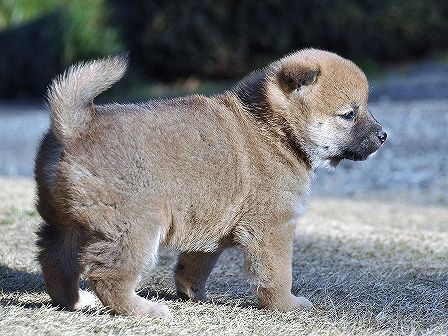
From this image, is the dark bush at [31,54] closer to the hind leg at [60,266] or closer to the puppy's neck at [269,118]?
the puppy's neck at [269,118]

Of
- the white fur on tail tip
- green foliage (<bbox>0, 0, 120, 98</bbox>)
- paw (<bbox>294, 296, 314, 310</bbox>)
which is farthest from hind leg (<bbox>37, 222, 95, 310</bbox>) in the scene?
green foliage (<bbox>0, 0, 120, 98</bbox>)

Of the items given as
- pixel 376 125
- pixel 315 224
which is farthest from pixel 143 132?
pixel 315 224

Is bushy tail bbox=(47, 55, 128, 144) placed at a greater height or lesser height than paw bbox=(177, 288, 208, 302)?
greater

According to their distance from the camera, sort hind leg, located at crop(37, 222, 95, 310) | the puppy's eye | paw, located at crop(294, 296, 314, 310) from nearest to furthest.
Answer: hind leg, located at crop(37, 222, 95, 310)
paw, located at crop(294, 296, 314, 310)
the puppy's eye

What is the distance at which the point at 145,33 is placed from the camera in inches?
793

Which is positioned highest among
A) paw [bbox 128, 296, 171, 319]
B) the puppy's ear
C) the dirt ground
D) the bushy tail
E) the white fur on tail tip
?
the bushy tail

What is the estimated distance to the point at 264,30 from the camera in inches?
786

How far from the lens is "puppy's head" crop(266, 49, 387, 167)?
16.3 ft

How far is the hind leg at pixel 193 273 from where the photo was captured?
16.2 ft

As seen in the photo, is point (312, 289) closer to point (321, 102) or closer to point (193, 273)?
point (193, 273)

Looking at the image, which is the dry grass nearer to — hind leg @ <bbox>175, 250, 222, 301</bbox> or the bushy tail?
hind leg @ <bbox>175, 250, 222, 301</bbox>

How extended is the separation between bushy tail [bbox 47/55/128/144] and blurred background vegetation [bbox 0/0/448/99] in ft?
49.0

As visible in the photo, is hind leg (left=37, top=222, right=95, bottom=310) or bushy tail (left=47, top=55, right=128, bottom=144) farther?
hind leg (left=37, top=222, right=95, bottom=310)

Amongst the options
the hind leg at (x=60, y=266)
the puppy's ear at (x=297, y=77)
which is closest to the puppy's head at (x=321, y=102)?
the puppy's ear at (x=297, y=77)
